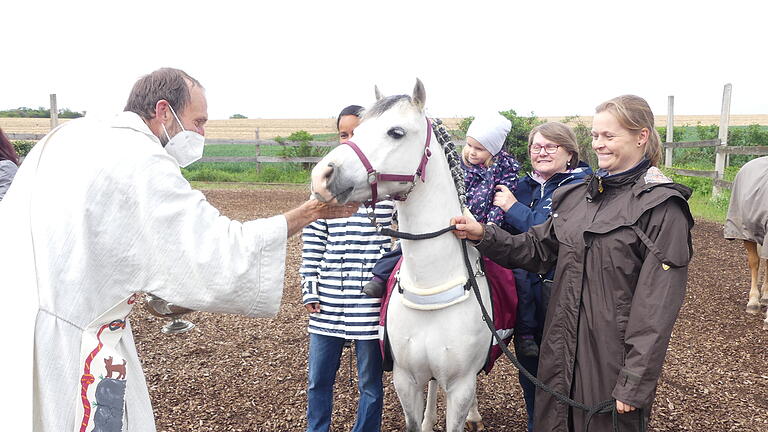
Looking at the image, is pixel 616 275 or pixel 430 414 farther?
pixel 430 414

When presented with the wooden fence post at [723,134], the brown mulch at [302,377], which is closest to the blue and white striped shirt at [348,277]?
the brown mulch at [302,377]

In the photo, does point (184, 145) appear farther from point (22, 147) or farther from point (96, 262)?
point (22, 147)

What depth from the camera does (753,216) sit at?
6.22 metres

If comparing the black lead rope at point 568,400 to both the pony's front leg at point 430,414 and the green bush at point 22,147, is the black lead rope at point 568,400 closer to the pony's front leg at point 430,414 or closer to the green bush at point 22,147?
the pony's front leg at point 430,414

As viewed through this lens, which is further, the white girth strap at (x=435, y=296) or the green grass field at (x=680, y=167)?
the green grass field at (x=680, y=167)

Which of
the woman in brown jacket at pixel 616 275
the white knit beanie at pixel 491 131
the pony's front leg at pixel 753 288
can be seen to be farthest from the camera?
the pony's front leg at pixel 753 288

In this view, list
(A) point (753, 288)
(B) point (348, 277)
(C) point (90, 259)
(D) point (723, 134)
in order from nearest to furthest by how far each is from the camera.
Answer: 1. (C) point (90, 259)
2. (B) point (348, 277)
3. (A) point (753, 288)
4. (D) point (723, 134)

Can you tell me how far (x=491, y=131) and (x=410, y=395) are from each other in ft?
5.19

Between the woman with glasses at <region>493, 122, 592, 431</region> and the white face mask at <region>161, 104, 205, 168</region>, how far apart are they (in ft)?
5.36

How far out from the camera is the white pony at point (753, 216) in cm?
615

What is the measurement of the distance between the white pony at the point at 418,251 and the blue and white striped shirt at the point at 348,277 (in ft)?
1.01

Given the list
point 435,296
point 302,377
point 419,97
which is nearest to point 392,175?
point 419,97

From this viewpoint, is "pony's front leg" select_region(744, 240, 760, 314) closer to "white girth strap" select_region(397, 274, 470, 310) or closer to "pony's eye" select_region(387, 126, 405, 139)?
"white girth strap" select_region(397, 274, 470, 310)

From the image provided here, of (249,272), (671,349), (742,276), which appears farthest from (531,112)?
(249,272)
